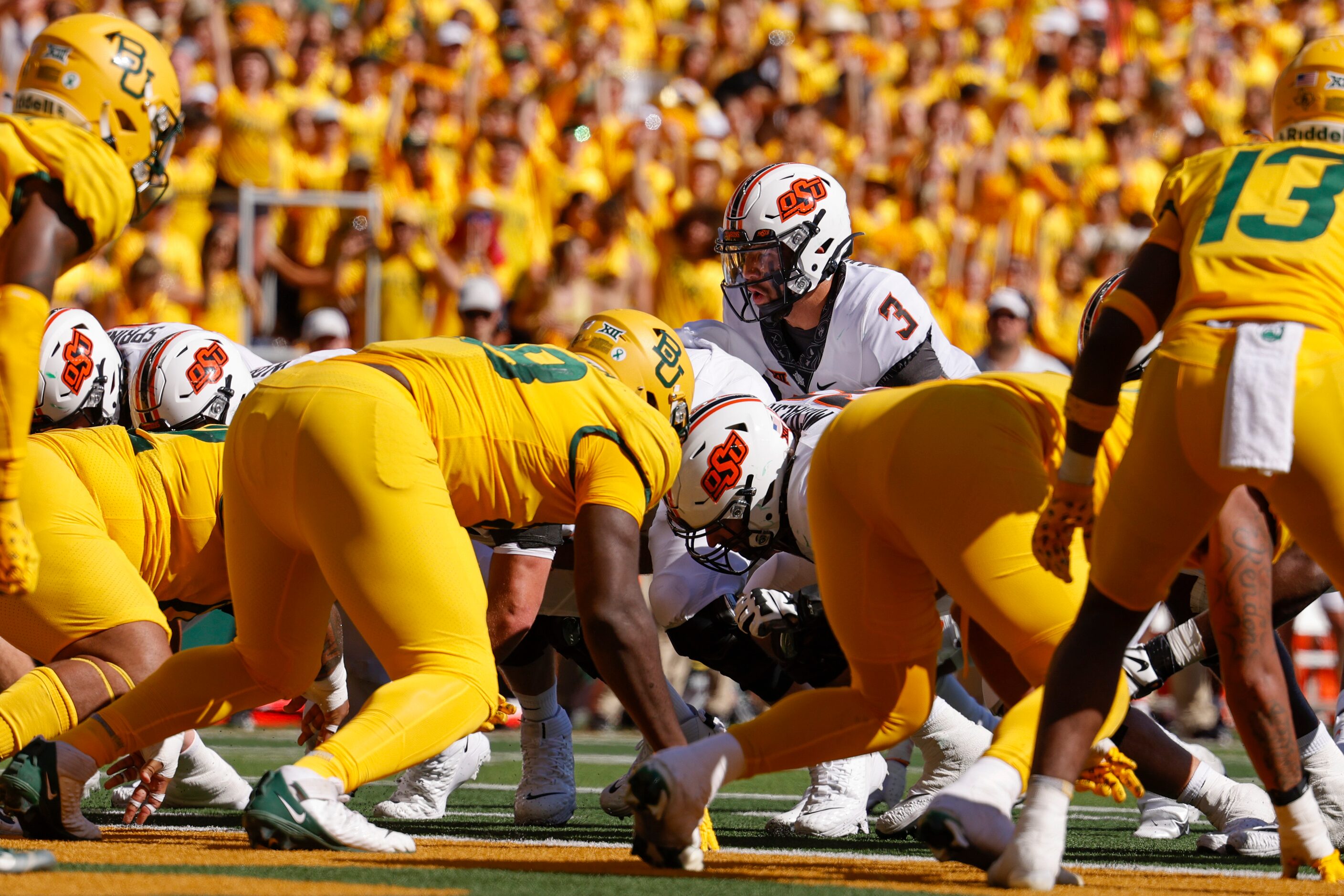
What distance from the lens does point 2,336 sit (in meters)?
3.61

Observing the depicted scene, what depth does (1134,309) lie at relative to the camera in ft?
12.1

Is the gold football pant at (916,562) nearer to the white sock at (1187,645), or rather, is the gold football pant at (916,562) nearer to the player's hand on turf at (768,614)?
the player's hand on turf at (768,614)

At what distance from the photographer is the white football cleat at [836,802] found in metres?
5.39

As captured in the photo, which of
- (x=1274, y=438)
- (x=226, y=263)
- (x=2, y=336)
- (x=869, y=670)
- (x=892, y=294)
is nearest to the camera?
(x=1274, y=438)

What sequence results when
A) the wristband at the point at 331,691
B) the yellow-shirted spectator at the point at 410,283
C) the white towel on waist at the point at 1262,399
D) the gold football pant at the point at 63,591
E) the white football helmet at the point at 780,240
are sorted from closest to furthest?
1. the white towel on waist at the point at 1262,399
2. the gold football pant at the point at 63,591
3. the wristband at the point at 331,691
4. the white football helmet at the point at 780,240
5. the yellow-shirted spectator at the point at 410,283

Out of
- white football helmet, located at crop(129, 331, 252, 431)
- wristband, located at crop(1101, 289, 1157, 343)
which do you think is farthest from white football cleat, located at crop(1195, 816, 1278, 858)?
white football helmet, located at crop(129, 331, 252, 431)

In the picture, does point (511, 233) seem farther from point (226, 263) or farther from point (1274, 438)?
point (1274, 438)

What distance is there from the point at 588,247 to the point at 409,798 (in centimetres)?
566

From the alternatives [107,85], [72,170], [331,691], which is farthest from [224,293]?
[72,170]

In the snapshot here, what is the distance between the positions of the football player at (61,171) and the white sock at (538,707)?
2386 millimetres

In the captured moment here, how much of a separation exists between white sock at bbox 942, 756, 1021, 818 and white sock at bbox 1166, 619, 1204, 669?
Result: 176 cm

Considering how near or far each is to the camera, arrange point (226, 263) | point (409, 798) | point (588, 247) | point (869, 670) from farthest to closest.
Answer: point (588, 247) < point (226, 263) < point (409, 798) < point (869, 670)

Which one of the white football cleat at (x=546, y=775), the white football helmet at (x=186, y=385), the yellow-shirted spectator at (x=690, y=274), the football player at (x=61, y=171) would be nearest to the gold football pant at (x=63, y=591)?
the football player at (x=61, y=171)

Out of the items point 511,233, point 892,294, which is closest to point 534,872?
point 892,294
